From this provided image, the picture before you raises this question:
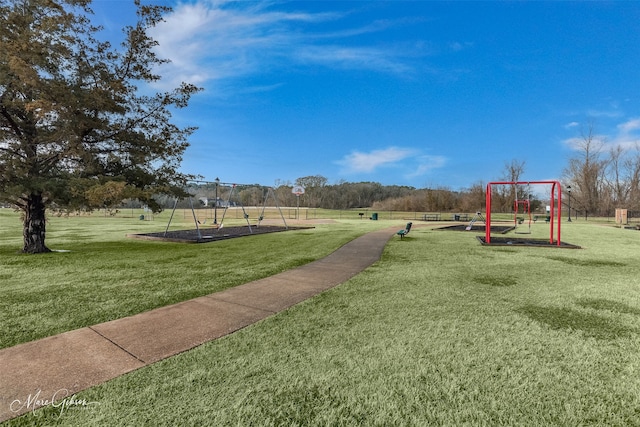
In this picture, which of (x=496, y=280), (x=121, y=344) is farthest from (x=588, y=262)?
(x=121, y=344)

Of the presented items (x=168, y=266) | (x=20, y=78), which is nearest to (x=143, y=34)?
(x=20, y=78)

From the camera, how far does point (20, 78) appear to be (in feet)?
24.3

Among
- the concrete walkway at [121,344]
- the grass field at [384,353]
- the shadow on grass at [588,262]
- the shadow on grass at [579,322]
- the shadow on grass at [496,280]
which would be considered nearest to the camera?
the grass field at [384,353]

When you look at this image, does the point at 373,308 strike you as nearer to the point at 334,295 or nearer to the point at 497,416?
the point at 334,295

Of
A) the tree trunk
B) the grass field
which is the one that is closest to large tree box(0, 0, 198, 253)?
the tree trunk

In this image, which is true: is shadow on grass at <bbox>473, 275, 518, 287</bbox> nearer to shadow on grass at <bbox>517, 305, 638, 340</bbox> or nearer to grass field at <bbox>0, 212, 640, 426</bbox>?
grass field at <bbox>0, 212, 640, 426</bbox>

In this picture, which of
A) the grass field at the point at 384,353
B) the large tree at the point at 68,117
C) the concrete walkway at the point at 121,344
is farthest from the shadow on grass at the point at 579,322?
the large tree at the point at 68,117

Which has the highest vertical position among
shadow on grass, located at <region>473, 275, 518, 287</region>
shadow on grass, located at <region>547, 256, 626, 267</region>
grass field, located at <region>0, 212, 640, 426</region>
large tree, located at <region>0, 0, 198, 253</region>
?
large tree, located at <region>0, 0, 198, 253</region>

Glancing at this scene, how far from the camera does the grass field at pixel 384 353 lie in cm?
197

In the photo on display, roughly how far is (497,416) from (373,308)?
2065 millimetres

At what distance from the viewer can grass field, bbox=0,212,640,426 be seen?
1.97 metres

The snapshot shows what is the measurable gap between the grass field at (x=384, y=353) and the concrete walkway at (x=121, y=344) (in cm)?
18

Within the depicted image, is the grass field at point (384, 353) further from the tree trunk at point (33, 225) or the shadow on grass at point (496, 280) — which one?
the tree trunk at point (33, 225)

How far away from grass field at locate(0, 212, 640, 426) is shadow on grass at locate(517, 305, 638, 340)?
2 cm
